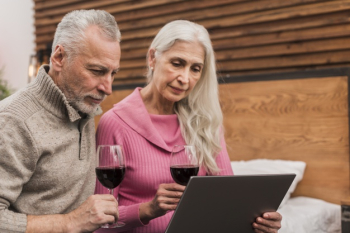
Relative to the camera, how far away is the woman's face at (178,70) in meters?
2.18

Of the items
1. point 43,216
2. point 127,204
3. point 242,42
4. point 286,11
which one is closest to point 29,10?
point 242,42

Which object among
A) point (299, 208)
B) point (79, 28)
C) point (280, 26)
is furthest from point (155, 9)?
point (79, 28)

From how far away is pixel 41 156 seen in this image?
1.60 metres

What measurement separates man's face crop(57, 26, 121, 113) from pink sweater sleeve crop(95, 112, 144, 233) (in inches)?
14.6

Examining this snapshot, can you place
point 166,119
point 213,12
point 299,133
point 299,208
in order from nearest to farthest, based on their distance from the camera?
1. point 166,119
2. point 299,208
3. point 299,133
4. point 213,12

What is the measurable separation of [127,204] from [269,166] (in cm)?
142

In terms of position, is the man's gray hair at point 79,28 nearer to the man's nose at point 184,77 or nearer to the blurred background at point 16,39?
the man's nose at point 184,77

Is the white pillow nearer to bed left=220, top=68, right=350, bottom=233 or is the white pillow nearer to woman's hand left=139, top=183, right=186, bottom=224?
bed left=220, top=68, right=350, bottom=233

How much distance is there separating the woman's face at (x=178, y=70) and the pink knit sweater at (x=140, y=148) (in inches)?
5.6

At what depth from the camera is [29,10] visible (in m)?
5.86

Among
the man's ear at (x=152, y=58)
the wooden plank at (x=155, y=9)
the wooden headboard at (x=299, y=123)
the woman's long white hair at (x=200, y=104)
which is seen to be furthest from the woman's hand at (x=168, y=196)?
the wooden plank at (x=155, y=9)

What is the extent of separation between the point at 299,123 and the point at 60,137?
2.17 metres

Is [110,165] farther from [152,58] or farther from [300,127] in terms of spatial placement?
[300,127]

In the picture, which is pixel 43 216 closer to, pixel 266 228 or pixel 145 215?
pixel 145 215
